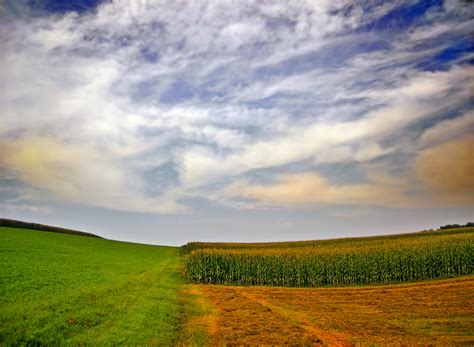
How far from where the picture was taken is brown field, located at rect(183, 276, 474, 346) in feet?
51.7

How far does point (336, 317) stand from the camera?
68.2 ft

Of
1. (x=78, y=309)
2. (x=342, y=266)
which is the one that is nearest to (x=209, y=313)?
(x=78, y=309)

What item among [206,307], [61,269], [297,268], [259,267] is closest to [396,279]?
[297,268]

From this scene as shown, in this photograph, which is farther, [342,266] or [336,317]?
[342,266]

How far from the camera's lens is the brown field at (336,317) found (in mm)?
15758

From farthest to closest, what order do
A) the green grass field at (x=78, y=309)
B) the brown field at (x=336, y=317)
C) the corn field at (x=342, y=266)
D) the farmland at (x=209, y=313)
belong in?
the corn field at (x=342, y=266), the brown field at (x=336, y=317), the farmland at (x=209, y=313), the green grass field at (x=78, y=309)

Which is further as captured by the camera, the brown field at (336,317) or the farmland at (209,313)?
the brown field at (336,317)

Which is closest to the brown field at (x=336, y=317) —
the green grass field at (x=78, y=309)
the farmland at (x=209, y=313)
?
the farmland at (x=209, y=313)

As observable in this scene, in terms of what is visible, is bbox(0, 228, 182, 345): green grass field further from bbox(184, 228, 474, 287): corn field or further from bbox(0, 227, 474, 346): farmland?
bbox(184, 228, 474, 287): corn field

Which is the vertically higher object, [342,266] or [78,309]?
[342,266]

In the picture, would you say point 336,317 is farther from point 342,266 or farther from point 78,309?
point 342,266

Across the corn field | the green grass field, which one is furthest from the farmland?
the corn field

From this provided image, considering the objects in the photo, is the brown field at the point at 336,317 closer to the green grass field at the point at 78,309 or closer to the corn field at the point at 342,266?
the green grass field at the point at 78,309

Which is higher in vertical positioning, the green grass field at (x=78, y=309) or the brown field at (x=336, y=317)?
the green grass field at (x=78, y=309)
